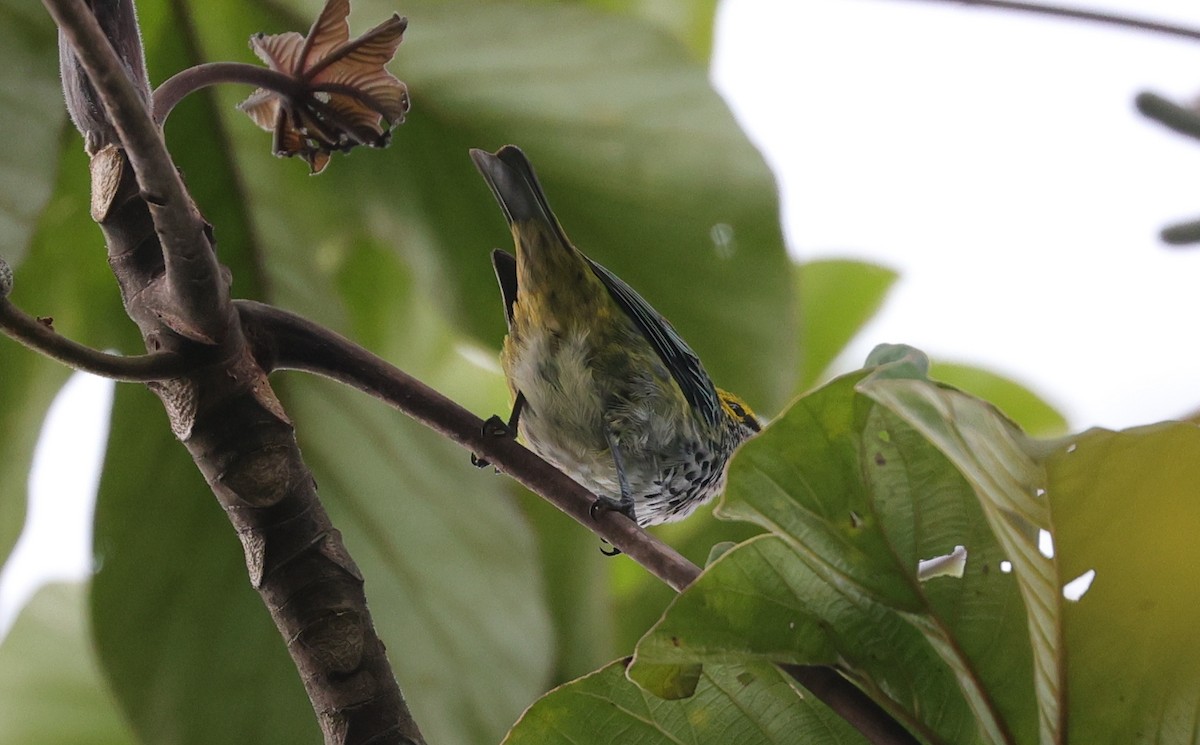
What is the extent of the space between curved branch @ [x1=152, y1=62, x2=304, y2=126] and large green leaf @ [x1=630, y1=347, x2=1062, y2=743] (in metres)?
0.40

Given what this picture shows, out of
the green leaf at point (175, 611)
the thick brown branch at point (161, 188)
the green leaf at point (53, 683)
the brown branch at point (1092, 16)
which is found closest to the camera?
the thick brown branch at point (161, 188)

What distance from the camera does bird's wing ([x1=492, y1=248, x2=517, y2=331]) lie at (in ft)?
3.77

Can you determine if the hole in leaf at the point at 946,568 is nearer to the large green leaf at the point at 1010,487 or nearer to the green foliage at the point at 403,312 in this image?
the large green leaf at the point at 1010,487

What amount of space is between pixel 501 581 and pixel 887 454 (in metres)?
0.55

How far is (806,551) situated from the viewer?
550mm

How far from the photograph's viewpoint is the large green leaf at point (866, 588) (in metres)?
0.54

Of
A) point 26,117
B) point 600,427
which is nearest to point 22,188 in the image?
point 26,117

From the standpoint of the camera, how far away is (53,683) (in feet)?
3.61

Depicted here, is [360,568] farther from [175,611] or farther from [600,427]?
[600,427]

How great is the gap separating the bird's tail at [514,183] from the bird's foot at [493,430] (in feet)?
0.75

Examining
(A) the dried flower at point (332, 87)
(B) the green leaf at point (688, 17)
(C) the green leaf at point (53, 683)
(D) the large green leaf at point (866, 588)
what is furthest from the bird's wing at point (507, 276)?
(D) the large green leaf at point (866, 588)

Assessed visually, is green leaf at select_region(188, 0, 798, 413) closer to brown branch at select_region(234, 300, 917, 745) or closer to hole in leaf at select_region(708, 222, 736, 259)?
hole in leaf at select_region(708, 222, 736, 259)

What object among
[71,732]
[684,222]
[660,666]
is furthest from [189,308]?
[71,732]

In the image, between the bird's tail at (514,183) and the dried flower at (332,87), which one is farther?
the bird's tail at (514,183)
